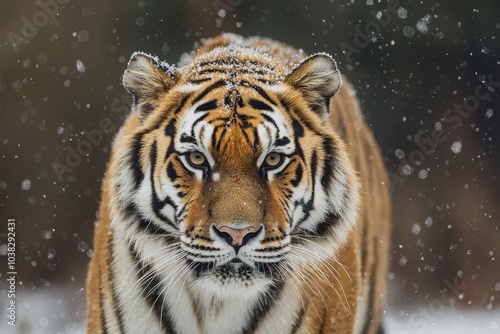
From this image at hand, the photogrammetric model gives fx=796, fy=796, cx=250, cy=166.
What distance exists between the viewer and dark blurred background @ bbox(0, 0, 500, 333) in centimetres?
386

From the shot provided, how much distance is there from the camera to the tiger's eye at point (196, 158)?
2.18 meters

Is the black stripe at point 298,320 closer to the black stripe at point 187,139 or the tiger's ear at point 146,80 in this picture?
the black stripe at point 187,139

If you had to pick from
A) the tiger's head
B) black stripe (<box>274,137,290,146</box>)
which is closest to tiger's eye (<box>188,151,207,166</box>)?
the tiger's head

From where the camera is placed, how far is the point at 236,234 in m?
2.01

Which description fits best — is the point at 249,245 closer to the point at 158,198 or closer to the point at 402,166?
the point at 158,198

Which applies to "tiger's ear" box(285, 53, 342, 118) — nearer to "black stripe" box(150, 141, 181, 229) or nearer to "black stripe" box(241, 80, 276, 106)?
"black stripe" box(241, 80, 276, 106)

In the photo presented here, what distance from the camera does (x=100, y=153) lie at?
384 cm

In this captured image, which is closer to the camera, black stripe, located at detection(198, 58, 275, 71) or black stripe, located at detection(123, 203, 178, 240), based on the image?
black stripe, located at detection(123, 203, 178, 240)

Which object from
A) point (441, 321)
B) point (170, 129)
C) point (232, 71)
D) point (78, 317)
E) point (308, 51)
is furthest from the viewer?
point (441, 321)

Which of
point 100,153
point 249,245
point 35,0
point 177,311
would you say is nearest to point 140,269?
point 177,311

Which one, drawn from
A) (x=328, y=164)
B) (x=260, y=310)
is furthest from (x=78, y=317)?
(x=328, y=164)

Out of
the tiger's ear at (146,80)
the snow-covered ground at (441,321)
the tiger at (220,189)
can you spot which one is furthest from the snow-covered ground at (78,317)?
the tiger's ear at (146,80)

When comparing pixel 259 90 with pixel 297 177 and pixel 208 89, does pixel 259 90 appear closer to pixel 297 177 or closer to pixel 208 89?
pixel 208 89

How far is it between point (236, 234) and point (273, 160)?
288 millimetres
